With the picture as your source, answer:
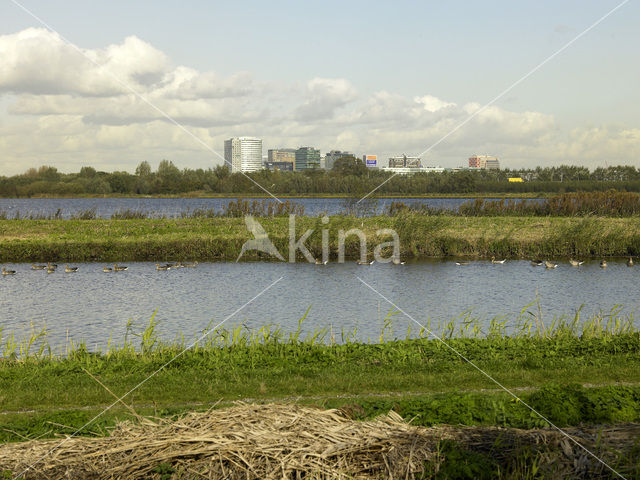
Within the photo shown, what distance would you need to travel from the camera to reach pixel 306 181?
350 feet

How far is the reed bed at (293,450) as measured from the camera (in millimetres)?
5238

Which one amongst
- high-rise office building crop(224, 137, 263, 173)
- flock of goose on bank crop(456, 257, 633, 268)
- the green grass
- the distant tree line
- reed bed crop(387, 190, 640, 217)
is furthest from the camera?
the distant tree line

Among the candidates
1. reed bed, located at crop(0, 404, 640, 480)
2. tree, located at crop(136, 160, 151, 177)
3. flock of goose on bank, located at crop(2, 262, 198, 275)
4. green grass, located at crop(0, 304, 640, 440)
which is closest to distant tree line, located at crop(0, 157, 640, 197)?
tree, located at crop(136, 160, 151, 177)

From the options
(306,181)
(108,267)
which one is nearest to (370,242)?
(108,267)

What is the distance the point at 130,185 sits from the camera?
129 meters

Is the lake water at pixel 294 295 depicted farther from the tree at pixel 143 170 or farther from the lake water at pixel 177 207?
the tree at pixel 143 170

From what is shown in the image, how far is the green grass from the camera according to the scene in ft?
25.6

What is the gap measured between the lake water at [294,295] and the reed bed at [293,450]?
11.0 m

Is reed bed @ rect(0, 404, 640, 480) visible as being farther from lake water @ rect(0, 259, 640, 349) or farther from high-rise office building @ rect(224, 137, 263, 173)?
high-rise office building @ rect(224, 137, 263, 173)

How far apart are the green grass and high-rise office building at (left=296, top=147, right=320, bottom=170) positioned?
11171cm

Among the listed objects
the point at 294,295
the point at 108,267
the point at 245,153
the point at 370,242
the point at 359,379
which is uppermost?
the point at 245,153

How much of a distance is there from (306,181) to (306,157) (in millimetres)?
30121

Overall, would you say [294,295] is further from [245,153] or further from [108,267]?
[245,153]

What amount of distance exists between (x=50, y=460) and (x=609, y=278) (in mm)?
27240
